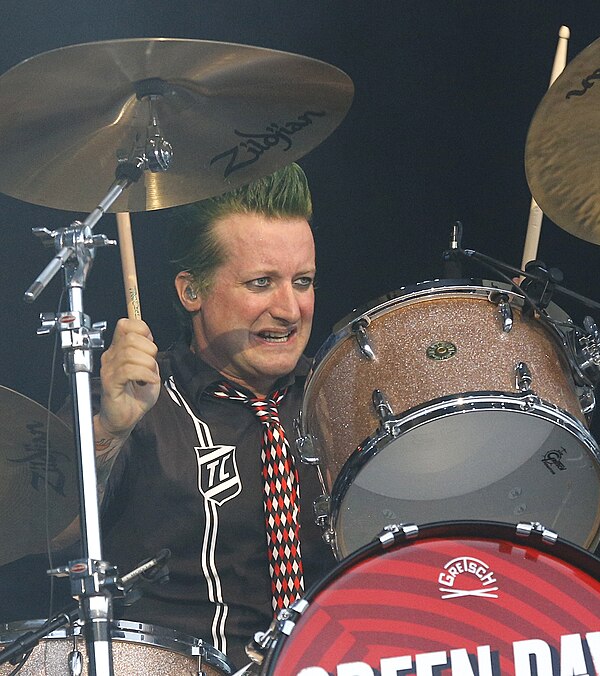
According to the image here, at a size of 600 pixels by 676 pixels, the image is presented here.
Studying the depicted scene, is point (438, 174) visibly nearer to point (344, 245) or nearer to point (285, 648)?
point (344, 245)

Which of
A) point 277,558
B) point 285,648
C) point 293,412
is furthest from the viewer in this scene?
point 293,412

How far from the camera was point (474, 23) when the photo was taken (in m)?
2.64

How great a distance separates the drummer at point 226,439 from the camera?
92.0 inches

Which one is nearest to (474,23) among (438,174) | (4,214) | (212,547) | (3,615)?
(438,174)

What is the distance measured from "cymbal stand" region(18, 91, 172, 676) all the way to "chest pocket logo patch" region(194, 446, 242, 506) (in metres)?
0.79

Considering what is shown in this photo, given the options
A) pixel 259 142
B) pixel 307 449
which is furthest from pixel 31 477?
pixel 259 142

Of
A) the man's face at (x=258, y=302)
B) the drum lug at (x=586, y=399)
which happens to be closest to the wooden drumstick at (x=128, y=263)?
the man's face at (x=258, y=302)

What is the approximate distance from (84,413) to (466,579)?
589 millimetres

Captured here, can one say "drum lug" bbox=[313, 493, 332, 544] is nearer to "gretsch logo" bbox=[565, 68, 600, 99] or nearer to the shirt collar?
the shirt collar

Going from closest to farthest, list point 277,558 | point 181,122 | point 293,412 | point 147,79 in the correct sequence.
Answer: point 147,79
point 181,122
point 277,558
point 293,412

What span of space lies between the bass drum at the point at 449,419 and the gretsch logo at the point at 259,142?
1.15 feet

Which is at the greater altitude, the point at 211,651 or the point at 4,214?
the point at 4,214

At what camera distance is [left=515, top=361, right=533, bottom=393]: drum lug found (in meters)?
1.90

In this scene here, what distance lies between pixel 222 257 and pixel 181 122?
66 cm
